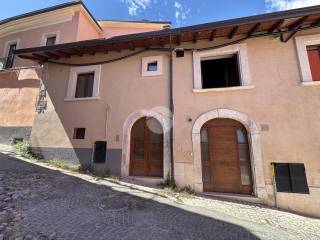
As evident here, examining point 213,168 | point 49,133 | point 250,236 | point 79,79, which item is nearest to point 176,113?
point 213,168

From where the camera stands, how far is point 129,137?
7.13 m

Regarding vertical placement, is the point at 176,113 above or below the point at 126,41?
below

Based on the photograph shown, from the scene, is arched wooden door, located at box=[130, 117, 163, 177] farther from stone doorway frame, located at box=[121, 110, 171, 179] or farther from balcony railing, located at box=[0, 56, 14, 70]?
balcony railing, located at box=[0, 56, 14, 70]

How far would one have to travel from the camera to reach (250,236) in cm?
347

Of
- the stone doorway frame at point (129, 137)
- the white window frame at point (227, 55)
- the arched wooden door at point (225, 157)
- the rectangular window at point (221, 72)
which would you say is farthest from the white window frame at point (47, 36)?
the arched wooden door at point (225, 157)

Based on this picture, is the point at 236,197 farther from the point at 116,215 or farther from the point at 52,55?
the point at 52,55

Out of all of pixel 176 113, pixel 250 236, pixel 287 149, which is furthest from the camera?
pixel 176 113

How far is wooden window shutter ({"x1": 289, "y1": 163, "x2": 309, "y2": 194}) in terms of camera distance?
539 centimetres

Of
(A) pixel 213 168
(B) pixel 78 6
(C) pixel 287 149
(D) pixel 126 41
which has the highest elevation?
(B) pixel 78 6

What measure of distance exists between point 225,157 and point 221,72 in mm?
3485

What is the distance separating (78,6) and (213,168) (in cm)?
1057

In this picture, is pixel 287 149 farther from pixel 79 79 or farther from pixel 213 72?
pixel 79 79

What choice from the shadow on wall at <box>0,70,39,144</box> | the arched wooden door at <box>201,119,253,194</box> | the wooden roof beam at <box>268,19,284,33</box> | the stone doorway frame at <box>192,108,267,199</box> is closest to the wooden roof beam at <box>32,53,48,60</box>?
the shadow on wall at <box>0,70,39,144</box>

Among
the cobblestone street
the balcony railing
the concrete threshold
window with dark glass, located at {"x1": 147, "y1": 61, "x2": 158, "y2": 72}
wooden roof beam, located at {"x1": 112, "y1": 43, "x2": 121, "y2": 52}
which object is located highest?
the balcony railing
